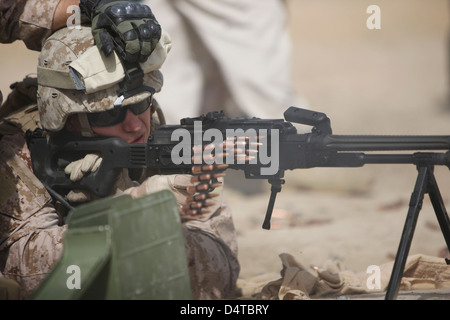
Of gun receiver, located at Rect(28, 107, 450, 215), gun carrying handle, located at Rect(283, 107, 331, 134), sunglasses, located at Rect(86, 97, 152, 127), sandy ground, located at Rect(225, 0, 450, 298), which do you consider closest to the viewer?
gun receiver, located at Rect(28, 107, 450, 215)

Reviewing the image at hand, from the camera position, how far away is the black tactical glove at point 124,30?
457 centimetres

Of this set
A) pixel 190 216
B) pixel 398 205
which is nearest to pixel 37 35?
pixel 190 216

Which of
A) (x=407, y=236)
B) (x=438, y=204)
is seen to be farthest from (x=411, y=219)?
(x=438, y=204)

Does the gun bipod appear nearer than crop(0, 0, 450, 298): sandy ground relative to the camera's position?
Yes

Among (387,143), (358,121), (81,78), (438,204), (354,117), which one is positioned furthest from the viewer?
(354,117)

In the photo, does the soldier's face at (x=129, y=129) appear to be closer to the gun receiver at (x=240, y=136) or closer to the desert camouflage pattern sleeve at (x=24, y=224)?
the gun receiver at (x=240, y=136)

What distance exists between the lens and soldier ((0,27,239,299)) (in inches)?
182

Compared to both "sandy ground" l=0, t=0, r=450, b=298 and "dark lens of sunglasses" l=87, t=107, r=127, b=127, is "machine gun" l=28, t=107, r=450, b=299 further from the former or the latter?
"sandy ground" l=0, t=0, r=450, b=298

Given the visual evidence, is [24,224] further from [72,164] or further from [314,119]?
[314,119]

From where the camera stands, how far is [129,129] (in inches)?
194

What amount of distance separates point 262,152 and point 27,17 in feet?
5.37

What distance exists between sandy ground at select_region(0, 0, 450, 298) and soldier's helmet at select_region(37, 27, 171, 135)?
2119 millimetres

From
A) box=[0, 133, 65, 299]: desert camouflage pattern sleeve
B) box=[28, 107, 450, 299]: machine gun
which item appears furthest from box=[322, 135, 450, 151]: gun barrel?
box=[0, 133, 65, 299]: desert camouflage pattern sleeve

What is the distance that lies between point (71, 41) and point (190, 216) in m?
1.22
